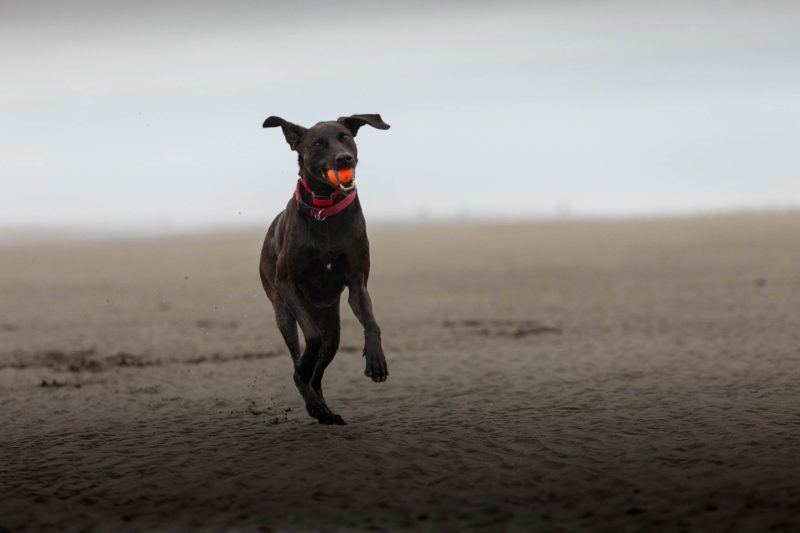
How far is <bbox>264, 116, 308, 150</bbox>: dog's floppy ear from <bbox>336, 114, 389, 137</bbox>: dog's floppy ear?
36 cm

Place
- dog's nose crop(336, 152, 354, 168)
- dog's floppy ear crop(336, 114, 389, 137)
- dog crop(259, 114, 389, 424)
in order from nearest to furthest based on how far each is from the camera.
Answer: dog's nose crop(336, 152, 354, 168)
dog crop(259, 114, 389, 424)
dog's floppy ear crop(336, 114, 389, 137)

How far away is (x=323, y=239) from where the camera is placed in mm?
8125

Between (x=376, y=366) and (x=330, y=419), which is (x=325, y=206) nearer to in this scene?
(x=376, y=366)

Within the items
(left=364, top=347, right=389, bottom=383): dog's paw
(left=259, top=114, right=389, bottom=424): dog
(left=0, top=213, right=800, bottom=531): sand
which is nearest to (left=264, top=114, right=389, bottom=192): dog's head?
(left=259, top=114, right=389, bottom=424): dog

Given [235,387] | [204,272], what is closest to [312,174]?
[235,387]

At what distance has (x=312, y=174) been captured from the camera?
A: 8.02m

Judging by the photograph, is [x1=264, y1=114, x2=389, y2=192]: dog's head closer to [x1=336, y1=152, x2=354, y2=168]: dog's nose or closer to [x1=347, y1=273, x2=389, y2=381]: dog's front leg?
Result: [x1=336, y1=152, x2=354, y2=168]: dog's nose

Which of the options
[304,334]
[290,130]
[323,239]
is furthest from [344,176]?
[304,334]

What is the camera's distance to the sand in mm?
6746

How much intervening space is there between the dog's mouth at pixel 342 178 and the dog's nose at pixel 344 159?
Result: 0.04 m

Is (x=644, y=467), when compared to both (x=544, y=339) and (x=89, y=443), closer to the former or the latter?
(x=89, y=443)

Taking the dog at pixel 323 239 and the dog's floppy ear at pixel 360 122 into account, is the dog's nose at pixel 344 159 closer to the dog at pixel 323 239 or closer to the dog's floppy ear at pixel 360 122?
the dog at pixel 323 239

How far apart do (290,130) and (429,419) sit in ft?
10.3

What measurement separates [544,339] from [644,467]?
9.52 m
